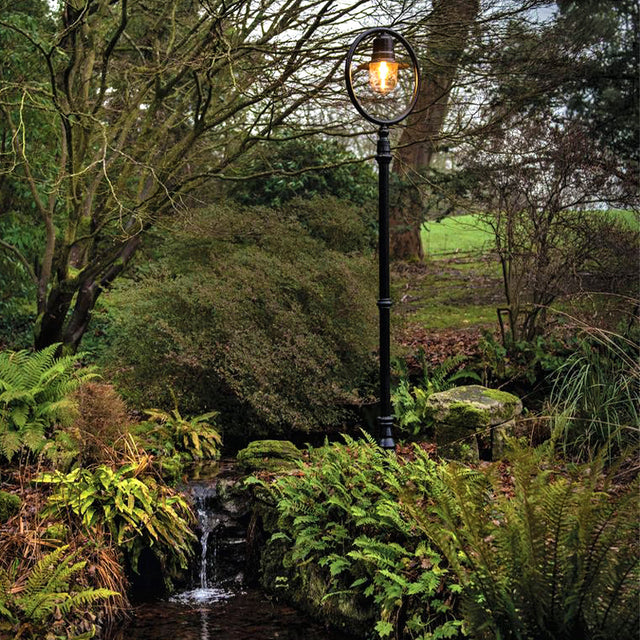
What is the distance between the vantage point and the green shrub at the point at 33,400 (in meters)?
6.71

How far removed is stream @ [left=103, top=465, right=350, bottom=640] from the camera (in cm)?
589

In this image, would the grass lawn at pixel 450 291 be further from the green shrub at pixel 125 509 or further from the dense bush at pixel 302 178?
the green shrub at pixel 125 509

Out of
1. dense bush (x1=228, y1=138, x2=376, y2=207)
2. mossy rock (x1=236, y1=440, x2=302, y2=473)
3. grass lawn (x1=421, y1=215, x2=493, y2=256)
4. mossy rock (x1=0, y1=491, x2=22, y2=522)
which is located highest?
dense bush (x1=228, y1=138, x2=376, y2=207)

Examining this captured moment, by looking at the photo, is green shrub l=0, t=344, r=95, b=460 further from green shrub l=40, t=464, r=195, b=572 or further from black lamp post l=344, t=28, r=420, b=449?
black lamp post l=344, t=28, r=420, b=449

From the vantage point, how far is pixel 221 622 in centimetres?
614

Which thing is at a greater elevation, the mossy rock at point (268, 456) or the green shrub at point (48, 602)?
the mossy rock at point (268, 456)

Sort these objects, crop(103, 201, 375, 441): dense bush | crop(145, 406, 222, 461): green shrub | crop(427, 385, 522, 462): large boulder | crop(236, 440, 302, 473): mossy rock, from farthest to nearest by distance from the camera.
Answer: crop(103, 201, 375, 441): dense bush → crop(145, 406, 222, 461): green shrub → crop(236, 440, 302, 473): mossy rock → crop(427, 385, 522, 462): large boulder

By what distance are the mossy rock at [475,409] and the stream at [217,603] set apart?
2.20 metres

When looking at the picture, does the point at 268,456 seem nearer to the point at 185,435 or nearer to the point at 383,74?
the point at 185,435

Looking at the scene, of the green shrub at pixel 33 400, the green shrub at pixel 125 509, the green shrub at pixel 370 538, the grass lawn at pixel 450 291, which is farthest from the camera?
the grass lawn at pixel 450 291

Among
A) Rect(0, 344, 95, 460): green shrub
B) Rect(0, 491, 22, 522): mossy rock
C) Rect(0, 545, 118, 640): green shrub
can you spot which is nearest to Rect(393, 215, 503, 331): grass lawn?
Rect(0, 344, 95, 460): green shrub

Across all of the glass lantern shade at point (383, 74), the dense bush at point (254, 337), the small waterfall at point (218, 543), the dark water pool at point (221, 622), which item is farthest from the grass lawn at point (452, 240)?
the dark water pool at point (221, 622)

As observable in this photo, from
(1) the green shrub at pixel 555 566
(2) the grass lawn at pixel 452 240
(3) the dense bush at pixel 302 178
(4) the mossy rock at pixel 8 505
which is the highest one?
(3) the dense bush at pixel 302 178

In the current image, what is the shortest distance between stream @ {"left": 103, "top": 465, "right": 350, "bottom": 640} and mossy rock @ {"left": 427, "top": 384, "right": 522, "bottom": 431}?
7.21 feet
